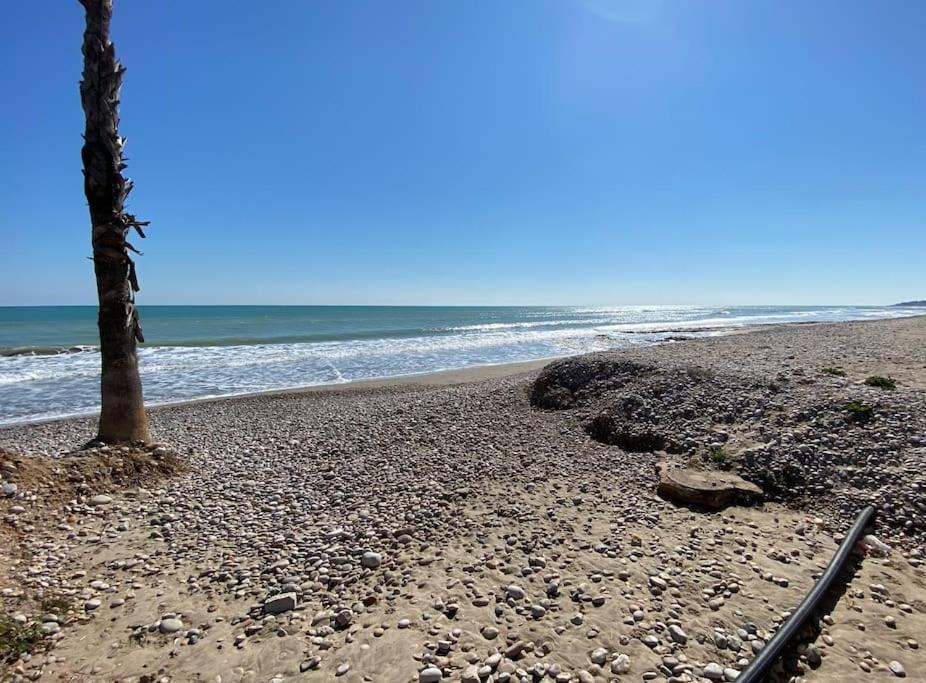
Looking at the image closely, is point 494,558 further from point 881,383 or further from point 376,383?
point 376,383

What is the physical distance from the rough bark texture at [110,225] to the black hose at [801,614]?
8.06 m

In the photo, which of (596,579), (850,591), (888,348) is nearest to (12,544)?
(596,579)

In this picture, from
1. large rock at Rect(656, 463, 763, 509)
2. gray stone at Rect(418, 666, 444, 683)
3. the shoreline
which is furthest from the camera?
the shoreline

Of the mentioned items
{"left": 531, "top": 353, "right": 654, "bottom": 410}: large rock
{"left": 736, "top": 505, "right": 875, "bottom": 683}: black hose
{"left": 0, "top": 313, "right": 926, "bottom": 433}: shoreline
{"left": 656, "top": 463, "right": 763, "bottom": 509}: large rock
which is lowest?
{"left": 0, "top": 313, "right": 926, "bottom": 433}: shoreline

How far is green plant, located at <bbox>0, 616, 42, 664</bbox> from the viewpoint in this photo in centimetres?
330

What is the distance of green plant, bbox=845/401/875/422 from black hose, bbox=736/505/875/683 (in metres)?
2.44

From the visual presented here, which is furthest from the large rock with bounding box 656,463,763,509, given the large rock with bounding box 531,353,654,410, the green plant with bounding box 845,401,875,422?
the large rock with bounding box 531,353,654,410

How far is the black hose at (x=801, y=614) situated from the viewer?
2.87 meters

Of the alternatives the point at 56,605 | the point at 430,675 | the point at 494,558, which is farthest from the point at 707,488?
the point at 56,605

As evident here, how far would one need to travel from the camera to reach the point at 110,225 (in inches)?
261

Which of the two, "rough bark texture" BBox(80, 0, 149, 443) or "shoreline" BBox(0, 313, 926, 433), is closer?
"rough bark texture" BBox(80, 0, 149, 443)

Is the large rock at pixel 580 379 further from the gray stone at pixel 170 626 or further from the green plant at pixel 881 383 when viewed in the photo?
the gray stone at pixel 170 626

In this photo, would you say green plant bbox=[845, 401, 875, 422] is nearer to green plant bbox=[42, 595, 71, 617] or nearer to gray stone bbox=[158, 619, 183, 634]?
gray stone bbox=[158, 619, 183, 634]

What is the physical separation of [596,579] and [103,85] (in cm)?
879
